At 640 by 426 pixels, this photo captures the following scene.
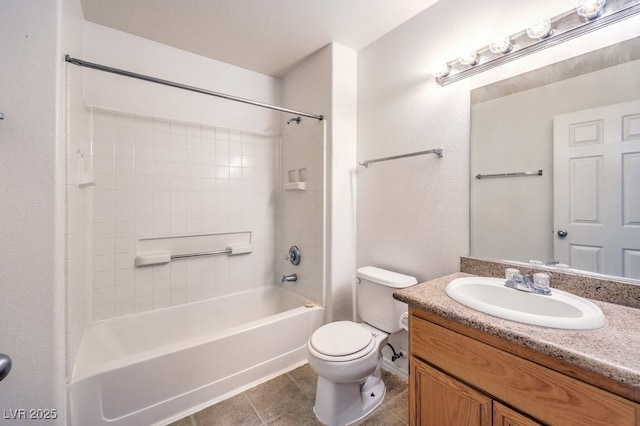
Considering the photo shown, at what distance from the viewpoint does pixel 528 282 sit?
1.07 metres

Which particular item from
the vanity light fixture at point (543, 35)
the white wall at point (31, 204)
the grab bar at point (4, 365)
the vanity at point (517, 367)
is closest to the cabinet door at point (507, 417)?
the vanity at point (517, 367)

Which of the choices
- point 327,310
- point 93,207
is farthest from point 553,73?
point 93,207

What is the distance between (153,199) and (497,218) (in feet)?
7.49

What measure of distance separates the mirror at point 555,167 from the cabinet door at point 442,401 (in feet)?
2.24

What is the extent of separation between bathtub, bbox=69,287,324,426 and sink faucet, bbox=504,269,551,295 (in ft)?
4.29

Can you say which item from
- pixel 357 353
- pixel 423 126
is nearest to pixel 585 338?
pixel 357 353

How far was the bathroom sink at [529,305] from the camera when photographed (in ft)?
2.57

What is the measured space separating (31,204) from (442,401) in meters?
1.72

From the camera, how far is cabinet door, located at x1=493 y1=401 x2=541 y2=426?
0.75m

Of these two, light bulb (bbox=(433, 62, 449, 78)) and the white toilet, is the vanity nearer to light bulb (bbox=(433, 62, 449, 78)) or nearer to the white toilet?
the white toilet

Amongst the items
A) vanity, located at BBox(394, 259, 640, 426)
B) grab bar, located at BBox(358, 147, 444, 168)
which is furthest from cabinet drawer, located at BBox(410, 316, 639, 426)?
grab bar, located at BBox(358, 147, 444, 168)

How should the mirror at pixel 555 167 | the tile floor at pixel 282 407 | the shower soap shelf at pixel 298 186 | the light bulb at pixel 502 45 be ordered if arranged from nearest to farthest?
1. the mirror at pixel 555 167
2. the light bulb at pixel 502 45
3. the tile floor at pixel 282 407
4. the shower soap shelf at pixel 298 186

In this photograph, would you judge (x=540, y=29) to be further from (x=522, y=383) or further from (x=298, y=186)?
(x=298, y=186)

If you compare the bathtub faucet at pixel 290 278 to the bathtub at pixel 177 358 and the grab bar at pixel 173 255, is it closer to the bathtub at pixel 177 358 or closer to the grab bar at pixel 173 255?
the bathtub at pixel 177 358
